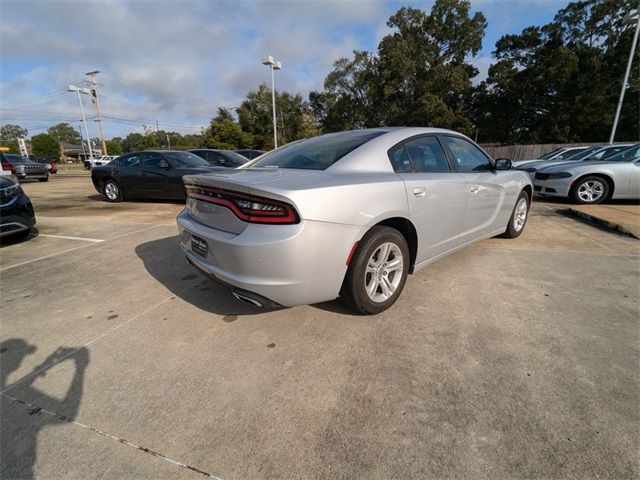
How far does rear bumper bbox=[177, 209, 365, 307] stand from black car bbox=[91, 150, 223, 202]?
20.0 ft

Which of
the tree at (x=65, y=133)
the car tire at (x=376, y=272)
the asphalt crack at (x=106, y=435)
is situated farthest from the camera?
the tree at (x=65, y=133)

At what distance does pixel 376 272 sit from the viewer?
98.3 inches

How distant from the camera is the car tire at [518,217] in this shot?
4.36 m

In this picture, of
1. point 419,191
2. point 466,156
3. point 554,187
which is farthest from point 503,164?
point 554,187

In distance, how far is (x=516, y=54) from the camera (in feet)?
114

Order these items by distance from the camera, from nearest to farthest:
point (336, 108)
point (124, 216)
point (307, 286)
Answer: point (307, 286)
point (124, 216)
point (336, 108)

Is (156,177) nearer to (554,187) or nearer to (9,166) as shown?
(554,187)

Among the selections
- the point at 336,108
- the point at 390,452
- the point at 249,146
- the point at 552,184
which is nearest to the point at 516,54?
the point at 336,108

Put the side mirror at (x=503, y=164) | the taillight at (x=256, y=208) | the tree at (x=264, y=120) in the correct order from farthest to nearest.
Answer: the tree at (x=264, y=120)
the side mirror at (x=503, y=164)
the taillight at (x=256, y=208)

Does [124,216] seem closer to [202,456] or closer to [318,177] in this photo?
[318,177]

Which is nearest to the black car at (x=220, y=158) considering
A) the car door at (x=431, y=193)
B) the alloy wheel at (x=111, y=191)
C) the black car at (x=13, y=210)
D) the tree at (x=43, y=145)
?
the alloy wheel at (x=111, y=191)

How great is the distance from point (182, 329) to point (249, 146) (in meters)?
45.4

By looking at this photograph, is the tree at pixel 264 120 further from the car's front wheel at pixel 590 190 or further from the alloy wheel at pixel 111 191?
the car's front wheel at pixel 590 190

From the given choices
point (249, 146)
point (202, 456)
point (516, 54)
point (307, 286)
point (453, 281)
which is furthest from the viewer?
point (249, 146)
